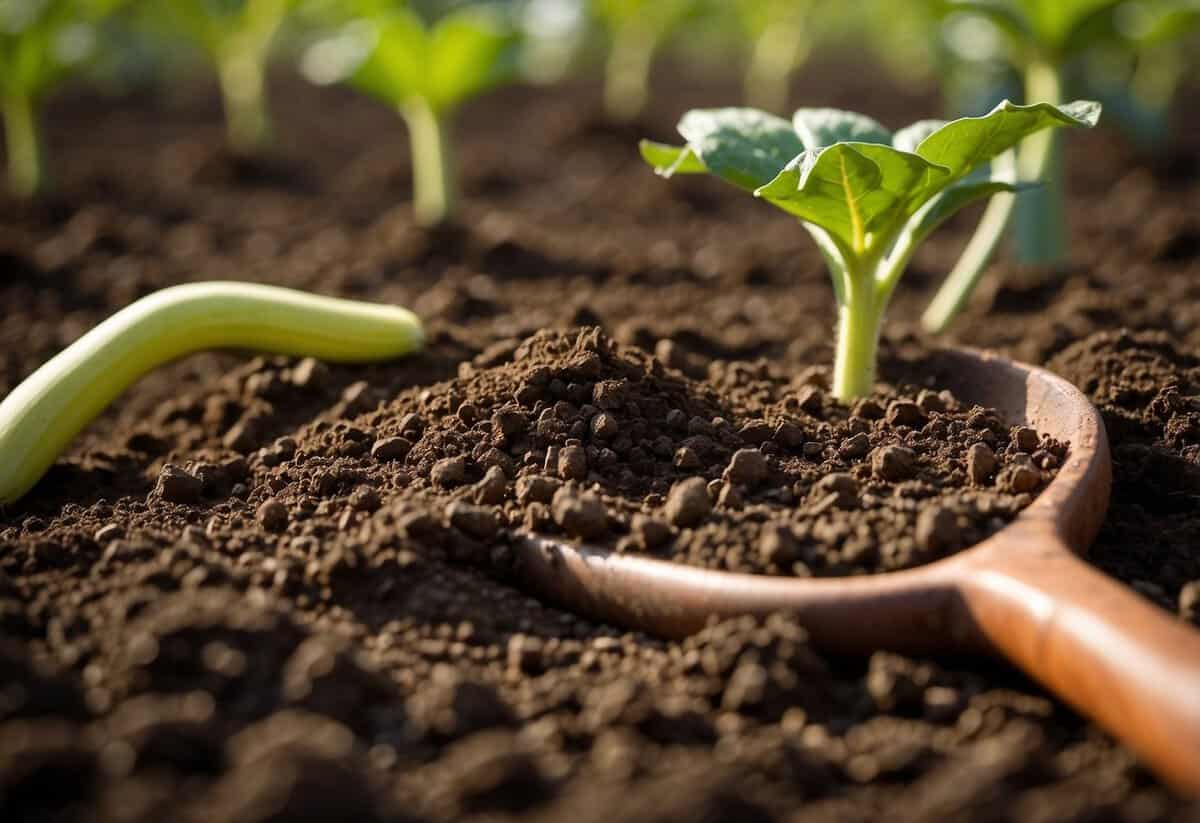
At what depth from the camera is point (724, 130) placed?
231 cm

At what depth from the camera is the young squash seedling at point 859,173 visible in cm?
201

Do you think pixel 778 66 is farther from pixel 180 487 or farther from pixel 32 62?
pixel 180 487

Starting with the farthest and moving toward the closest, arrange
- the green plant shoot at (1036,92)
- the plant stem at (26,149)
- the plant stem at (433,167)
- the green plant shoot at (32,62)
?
the plant stem at (26,149), the green plant shoot at (32,62), the plant stem at (433,167), the green plant shoot at (1036,92)

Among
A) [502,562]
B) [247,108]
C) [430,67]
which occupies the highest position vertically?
[430,67]

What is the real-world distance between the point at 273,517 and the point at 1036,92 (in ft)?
9.07

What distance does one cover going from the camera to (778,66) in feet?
25.9

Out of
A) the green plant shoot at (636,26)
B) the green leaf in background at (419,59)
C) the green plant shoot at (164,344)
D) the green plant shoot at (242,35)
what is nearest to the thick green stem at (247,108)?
the green plant shoot at (242,35)

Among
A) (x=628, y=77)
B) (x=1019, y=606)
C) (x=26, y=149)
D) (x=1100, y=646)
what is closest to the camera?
(x=1100, y=646)

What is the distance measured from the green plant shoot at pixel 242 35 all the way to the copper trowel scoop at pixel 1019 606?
4424 mm

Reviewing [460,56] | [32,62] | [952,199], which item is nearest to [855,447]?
[952,199]

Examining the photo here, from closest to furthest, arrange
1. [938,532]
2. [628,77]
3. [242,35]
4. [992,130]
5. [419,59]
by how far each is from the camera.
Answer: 1. [938,532]
2. [992,130]
3. [419,59]
4. [242,35]
5. [628,77]

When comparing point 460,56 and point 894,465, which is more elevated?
point 460,56

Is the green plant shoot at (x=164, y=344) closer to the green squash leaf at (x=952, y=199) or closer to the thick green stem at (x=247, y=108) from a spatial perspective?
the green squash leaf at (x=952, y=199)

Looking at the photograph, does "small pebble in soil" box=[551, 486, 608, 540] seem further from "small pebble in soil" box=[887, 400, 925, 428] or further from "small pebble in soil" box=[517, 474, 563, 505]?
"small pebble in soil" box=[887, 400, 925, 428]
